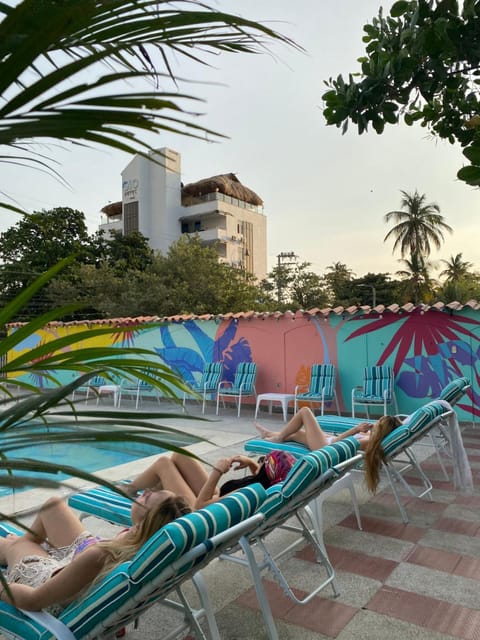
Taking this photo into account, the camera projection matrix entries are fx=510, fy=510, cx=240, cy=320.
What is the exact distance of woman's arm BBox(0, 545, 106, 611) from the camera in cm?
207

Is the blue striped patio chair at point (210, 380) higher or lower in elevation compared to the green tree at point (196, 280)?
lower

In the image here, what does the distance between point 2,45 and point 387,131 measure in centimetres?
415

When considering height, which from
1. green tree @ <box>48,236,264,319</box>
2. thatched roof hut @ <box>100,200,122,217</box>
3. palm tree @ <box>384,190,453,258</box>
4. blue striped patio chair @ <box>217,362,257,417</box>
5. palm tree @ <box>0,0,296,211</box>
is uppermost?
thatched roof hut @ <box>100,200,122,217</box>

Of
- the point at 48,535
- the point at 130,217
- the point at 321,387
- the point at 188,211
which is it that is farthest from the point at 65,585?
the point at 130,217

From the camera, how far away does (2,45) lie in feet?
2.36

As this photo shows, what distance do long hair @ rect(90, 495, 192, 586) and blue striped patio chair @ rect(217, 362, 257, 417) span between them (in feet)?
27.2

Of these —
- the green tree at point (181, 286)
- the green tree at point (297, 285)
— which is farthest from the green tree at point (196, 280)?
the green tree at point (297, 285)

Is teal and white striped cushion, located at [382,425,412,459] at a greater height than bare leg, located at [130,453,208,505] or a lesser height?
greater

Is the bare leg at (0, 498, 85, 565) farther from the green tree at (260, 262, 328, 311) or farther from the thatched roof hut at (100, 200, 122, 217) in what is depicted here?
the thatched roof hut at (100, 200, 122, 217)

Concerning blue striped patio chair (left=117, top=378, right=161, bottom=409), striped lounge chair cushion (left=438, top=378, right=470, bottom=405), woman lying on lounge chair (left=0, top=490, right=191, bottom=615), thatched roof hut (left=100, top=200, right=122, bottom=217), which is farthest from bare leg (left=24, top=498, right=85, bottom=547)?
thatched roof hut (left=100, top=200, right=122, bottom=217)

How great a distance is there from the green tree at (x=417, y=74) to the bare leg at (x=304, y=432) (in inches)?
110

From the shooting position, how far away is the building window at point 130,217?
4975cm

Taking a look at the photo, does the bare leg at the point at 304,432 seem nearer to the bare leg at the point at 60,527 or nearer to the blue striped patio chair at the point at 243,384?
the bare leg at the point at 60,527

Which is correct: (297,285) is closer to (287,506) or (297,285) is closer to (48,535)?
(287,506)
